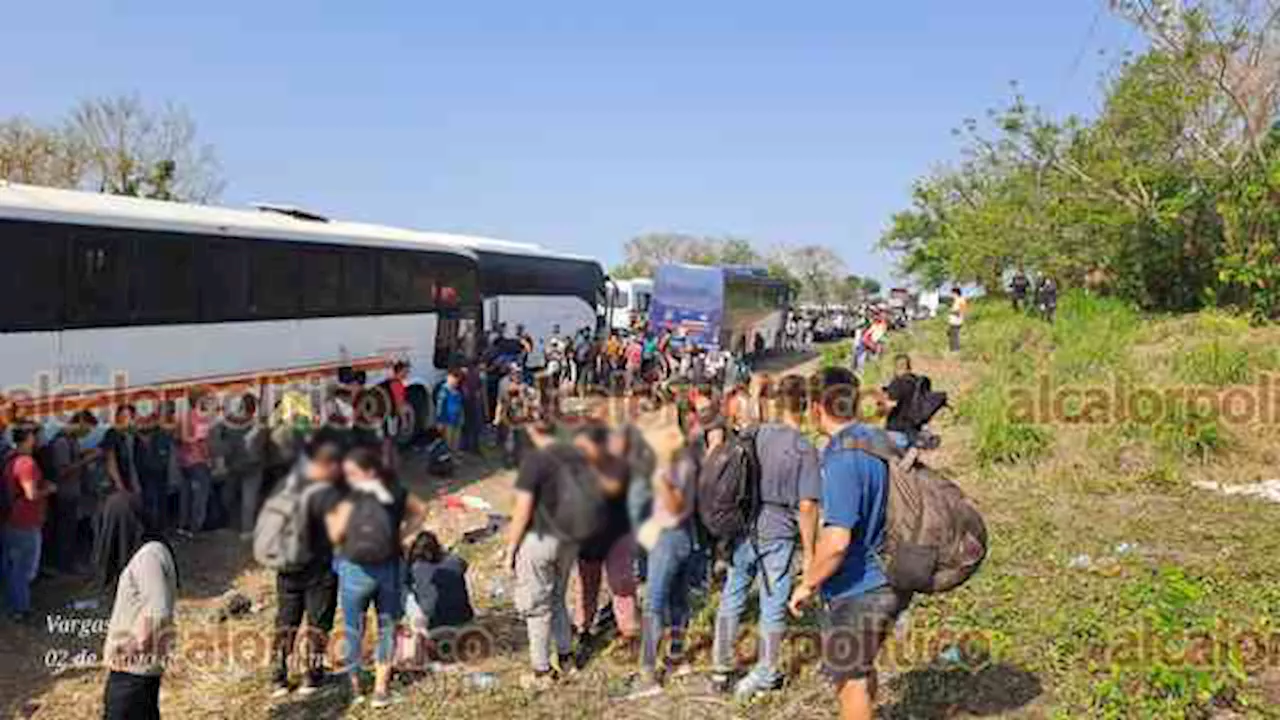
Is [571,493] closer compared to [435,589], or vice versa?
[571,493]

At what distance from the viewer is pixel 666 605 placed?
4.85 meters

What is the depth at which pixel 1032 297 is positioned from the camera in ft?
81.9

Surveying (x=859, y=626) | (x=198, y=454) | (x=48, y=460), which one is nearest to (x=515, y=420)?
(x=198, y=454)

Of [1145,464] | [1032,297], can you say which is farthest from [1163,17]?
[1145,464]

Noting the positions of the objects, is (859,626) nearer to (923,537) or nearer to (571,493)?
(923,537)

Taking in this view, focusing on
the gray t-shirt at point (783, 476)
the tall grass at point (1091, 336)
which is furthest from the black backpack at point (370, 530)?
the tall grass at point (1091, 336)

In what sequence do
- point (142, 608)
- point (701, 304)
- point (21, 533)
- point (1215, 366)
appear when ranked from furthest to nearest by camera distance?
point (701, 304)
point (1215, 366)
point (21, 533)
point (142, 608)

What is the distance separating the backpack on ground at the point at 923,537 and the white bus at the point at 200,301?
1759mm

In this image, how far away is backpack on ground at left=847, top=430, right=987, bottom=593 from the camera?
370 centimetres

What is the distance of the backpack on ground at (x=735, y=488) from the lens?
13.8ft

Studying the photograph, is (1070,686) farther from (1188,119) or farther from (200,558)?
(1188,119)

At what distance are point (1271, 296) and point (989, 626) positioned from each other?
1369 centimetres

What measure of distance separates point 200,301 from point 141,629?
4.82 ft

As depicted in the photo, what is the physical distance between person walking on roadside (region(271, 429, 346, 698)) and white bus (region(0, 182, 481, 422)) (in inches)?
13.2
